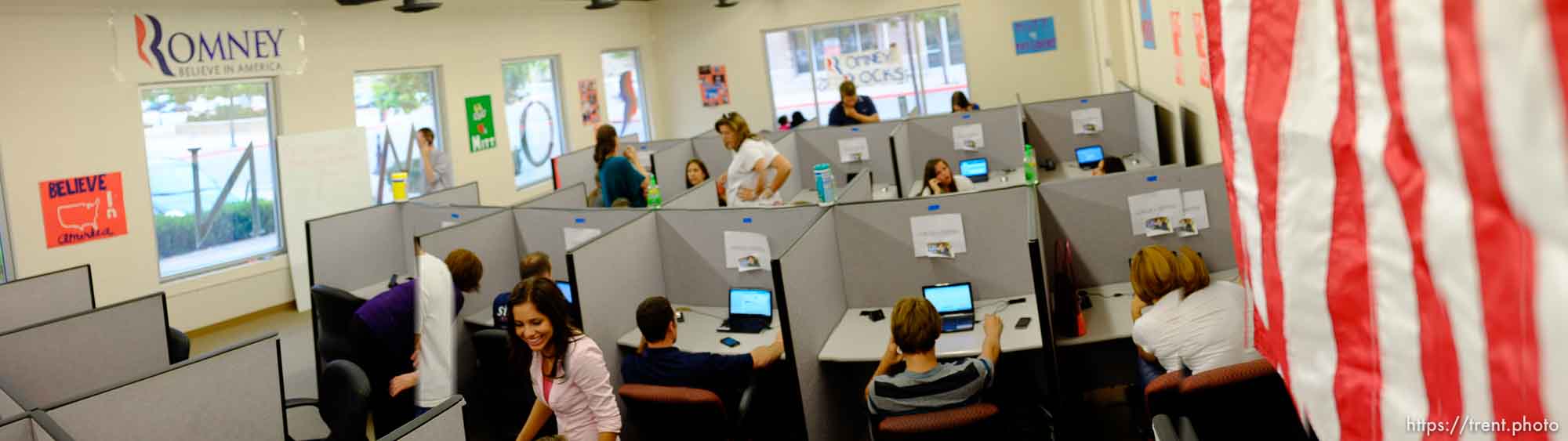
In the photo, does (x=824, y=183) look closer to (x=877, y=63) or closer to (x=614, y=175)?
(x=614, y=175)

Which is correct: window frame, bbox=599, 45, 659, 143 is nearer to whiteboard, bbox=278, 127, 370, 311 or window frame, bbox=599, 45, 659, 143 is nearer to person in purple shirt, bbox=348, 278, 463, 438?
whiteboard, bbox=278, 127, 370, 311

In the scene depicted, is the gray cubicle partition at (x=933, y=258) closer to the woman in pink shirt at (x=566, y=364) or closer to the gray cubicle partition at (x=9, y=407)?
the woman in pink shirt at (x=566, y=364)

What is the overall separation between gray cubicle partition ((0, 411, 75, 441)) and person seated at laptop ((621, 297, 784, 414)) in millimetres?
1655

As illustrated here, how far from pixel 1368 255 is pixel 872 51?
12.4 meters

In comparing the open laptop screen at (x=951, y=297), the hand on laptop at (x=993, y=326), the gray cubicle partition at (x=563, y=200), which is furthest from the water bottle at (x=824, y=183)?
the hand on laptop at (x=993, y=326)

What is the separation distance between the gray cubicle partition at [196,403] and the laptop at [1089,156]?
17.8ft

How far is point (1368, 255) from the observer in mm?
885

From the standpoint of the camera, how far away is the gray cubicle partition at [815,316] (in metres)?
3.77

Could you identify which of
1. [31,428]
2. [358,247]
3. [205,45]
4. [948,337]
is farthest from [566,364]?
[205,45]

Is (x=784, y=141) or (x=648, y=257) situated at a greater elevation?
(x=784, y=141)

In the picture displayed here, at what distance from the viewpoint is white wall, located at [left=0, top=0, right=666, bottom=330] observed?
6.92 metres

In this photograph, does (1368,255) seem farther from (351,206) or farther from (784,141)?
(351,206)

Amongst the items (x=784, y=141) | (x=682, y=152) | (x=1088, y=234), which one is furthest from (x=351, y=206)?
(x=1088, y=234)

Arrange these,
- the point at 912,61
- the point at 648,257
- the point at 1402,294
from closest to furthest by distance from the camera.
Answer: the point at 1402,294 < the point at 648,257 < the point at 912,61
